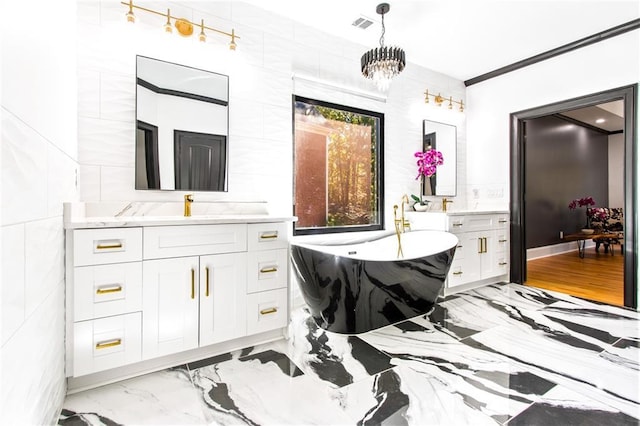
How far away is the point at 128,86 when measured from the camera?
2.05 m

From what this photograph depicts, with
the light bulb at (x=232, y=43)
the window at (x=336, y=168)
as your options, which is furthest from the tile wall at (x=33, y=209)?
the window at (x=336, y=168)

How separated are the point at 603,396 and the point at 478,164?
2987 mm

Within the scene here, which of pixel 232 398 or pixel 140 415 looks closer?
pixel 140 415

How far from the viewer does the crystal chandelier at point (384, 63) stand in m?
2.31

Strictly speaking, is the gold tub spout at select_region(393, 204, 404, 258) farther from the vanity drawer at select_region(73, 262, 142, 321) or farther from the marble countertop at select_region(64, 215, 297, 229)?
the vanity drawer at select_region(73, 262, 142, 321)

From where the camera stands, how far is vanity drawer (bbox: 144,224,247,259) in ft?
5.40

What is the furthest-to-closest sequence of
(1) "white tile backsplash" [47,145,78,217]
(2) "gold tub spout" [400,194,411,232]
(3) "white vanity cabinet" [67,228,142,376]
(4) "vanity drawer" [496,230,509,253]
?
1. (4) "vanity drawer" [496,230,509,253]
2. (2) "gold tub spout" [400,194,411,232]
3. (3) "white vanity cabinet" [67,228,142,376]
4. (1) "white tile backsplash" [47,145,78,217]

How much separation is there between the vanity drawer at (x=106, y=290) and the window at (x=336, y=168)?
145 centimetres

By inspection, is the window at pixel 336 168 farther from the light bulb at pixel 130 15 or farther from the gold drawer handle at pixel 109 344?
the gold drawer handle at pixel 109 344

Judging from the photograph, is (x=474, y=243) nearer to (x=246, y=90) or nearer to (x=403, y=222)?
(x=403, y=222)

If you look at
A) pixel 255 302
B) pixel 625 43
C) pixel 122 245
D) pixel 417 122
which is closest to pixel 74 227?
pixel 122 245

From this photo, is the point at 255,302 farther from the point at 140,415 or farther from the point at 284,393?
the point at 140,415

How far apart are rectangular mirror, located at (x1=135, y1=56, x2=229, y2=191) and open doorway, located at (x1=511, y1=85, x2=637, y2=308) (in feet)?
10.8

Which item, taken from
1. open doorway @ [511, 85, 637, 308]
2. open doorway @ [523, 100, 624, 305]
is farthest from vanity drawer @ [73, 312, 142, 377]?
open doorway @ [523, 100, 624, 305]
